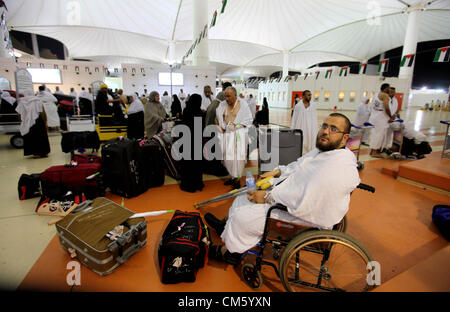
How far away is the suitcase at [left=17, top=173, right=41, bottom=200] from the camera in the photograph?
Answer: 3.37m

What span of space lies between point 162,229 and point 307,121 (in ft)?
14.4

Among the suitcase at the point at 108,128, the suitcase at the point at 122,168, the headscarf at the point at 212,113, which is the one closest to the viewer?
the suitcase at the point at 122,168

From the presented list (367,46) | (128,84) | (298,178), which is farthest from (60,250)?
(367,46)

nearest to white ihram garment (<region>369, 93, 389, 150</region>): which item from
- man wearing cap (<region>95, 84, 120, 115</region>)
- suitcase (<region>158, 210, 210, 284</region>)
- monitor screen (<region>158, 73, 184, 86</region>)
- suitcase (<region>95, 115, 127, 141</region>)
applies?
suitcase (<region>158, 210, 210, 284</region>)

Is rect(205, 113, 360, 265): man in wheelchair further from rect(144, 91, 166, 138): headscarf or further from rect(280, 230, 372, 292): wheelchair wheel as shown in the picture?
rect(144, 91, 166, 138): headscarf

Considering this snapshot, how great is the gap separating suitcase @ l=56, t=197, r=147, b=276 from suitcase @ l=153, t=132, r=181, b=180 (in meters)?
2.04

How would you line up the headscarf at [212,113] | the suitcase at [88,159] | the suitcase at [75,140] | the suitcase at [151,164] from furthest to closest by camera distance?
the suitcase at [75,140]
the headscarf at [212,113]
the suitcase at [88,159]
the suitcase at [151,164]

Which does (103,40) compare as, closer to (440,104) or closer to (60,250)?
(60,250)

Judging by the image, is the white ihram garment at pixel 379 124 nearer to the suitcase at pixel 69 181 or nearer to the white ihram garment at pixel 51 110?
the suitcase at pixel 69 181

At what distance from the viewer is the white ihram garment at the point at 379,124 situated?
5.95 metres

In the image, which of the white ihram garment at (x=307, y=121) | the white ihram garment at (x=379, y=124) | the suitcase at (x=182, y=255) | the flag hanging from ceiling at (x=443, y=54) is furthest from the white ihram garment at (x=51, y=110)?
the flag hanging from ceiling at (x=443, y=54)

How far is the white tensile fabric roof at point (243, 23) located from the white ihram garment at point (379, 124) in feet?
65.3

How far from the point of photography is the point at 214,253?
2.11 m

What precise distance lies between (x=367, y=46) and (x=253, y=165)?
134 ft
